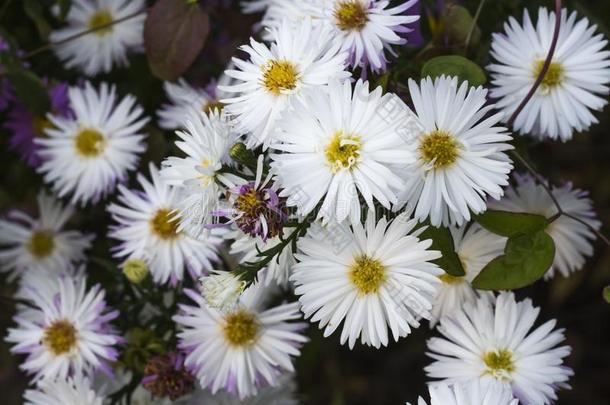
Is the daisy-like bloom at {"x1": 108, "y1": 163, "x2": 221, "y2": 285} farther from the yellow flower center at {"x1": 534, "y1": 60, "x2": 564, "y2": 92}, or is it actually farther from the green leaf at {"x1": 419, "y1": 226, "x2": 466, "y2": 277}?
the yellow flower center at {"x1": 534, "y1": 60, "x2": 564, "y2": 92}

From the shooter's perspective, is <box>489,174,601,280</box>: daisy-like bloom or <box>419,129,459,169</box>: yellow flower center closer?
<box>419,129,459,169</box>: yellow flower center

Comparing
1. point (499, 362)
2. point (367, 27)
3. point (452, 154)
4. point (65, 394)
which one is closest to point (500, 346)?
point (499, 362)

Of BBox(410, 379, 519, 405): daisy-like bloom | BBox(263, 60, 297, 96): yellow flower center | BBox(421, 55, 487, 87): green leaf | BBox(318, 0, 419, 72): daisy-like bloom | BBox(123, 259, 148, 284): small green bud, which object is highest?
BBox(318, 0, 419, 72): daisy-like bloom

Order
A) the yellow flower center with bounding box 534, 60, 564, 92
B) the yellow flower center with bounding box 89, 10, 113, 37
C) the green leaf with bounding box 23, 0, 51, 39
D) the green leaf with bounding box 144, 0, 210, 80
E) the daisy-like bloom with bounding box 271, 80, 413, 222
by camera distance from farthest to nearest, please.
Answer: the yellow flower center with bounding box 89, 10, 113, 37, the green leaf with bounding box 23, 0, 51, 39, the green leaf with bounding box 144, 0, 210, 80, the yellow flower center with bounding box 534, 60, 564, 92, the daisy-like bloom with bounding box 271, 80, 413, 222

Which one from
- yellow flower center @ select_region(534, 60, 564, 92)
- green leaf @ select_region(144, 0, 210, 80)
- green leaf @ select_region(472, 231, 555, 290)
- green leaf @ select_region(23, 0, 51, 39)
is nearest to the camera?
green leaf @ select_region(472, 231, 555, 290)

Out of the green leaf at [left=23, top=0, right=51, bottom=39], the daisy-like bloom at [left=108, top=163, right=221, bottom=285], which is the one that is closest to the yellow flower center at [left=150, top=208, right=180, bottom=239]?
the daisy-like bloom at [left=108, top=163, right=221, bottom=285]

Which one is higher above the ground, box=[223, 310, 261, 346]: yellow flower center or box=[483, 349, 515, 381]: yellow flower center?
box=[223, 310, 261, 346]: yellow flower center

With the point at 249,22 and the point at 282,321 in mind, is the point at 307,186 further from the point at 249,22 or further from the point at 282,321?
the point at 249,22
